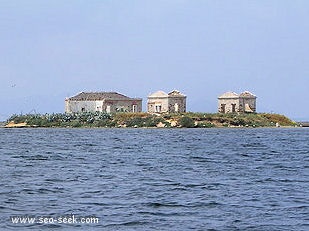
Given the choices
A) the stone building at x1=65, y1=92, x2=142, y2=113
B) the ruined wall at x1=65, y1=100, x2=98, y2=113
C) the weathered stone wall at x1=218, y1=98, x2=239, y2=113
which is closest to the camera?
the weathered stone wall at x1=218, y1=98, x2=239, y2=113

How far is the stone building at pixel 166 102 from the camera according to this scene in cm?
12112

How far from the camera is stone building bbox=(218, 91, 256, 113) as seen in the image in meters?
124

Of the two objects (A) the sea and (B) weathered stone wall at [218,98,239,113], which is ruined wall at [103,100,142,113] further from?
(A) the sea

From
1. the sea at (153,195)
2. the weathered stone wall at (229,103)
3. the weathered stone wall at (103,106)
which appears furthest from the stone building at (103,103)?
the sea at (153,195)

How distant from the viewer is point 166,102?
121 meters

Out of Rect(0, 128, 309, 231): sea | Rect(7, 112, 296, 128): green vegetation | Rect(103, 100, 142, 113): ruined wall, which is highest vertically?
Rect(103, 100, 142, 113): ruined wall

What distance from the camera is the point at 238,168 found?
1325 inches

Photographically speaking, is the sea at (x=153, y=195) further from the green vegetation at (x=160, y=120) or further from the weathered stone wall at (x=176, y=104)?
the weathered stone wall at (x=176, y=104)

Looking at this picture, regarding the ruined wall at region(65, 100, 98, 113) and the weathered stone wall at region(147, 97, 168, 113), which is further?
the ruined wall at region(65, 100, 98, 113)

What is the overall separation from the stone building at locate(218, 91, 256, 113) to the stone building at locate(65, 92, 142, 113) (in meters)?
15.1

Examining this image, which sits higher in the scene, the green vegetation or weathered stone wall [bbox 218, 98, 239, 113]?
weathered stone wall [bbox 218, 98, 239, 113]

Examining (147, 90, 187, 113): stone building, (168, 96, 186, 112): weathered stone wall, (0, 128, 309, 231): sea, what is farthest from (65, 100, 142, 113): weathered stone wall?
(0, 128, 309, 231): sea

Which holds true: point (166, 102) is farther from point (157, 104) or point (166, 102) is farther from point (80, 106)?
point (80, 106)

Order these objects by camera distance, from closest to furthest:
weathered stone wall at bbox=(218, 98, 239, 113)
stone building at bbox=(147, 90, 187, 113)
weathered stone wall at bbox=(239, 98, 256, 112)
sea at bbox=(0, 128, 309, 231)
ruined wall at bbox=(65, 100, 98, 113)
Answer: sea at bbox=(0, 128, 309, 231), stone building at bbox=(147, 90, 187, 113), weathered stone wall at bbox=(218, 98, 239, 113), weathered stone wall at bbox=(239, 98, 256, 112), ruined wall at bbox=(65, 100, 98, 113)
